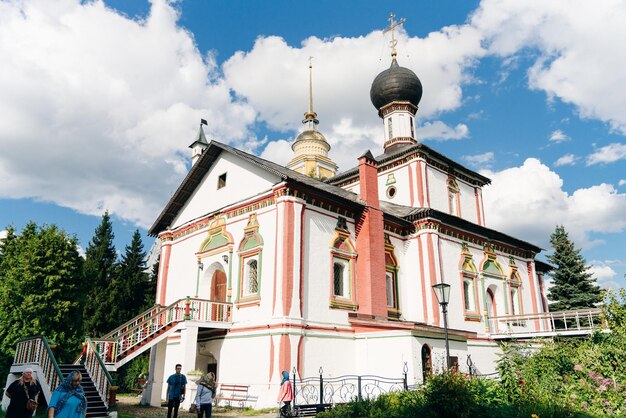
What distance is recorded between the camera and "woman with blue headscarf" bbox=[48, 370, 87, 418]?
681cm

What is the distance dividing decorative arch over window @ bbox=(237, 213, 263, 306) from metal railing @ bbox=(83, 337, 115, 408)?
5.64 meters

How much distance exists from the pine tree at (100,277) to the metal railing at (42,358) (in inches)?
558

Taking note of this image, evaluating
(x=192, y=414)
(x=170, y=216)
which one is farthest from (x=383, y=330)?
(x=170, y=216)

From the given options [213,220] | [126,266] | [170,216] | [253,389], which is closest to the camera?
[253,389]

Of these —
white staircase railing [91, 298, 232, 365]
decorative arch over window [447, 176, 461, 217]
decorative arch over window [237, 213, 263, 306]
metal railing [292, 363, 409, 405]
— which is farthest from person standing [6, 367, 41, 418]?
decorative arch over window [447, 176, 461, 217]

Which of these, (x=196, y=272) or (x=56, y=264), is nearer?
(x=196, y=272)

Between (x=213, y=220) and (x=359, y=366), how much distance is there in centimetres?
855

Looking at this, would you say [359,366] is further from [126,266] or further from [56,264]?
[126,266]

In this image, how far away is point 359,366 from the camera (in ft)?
58.0

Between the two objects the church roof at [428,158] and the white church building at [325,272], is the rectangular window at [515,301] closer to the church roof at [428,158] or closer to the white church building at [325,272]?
the white church building at [325,272]

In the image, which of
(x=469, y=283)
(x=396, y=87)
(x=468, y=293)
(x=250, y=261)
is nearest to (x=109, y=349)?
(x=250, y=261)

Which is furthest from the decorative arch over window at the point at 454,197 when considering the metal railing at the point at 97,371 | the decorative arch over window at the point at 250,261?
the metal railing at the point at 97,371

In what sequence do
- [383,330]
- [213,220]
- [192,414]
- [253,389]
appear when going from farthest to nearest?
[213,220] → [383,330] → [253,389] → [192,414]

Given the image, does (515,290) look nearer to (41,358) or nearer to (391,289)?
(391,289)
